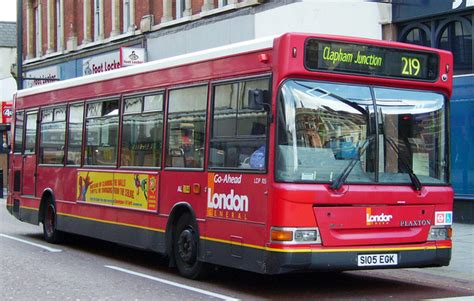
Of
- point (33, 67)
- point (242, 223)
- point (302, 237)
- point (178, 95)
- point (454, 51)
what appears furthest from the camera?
point (33, 67)

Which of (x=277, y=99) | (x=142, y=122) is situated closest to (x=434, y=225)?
(x=277, y=99)

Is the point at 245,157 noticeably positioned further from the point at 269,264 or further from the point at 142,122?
the point at 142,122

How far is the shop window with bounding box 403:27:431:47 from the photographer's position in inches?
731

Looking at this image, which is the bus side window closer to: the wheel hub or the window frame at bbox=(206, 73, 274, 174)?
the wheel hub

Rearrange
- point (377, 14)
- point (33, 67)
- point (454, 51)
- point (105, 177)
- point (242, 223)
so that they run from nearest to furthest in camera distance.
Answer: point (242, 223) → point (105, 177) → point (454, 51) → point (377, 14) → point (33, 67)

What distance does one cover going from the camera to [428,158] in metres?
9.82

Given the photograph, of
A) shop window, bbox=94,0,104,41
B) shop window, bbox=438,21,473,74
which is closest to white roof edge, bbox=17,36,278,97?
shop window, bbox=438,21,473,74

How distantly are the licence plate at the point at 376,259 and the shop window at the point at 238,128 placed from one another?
1552 mm

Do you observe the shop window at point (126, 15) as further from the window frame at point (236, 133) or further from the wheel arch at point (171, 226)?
the window frame at point (236, 133)

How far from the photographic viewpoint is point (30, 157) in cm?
1628

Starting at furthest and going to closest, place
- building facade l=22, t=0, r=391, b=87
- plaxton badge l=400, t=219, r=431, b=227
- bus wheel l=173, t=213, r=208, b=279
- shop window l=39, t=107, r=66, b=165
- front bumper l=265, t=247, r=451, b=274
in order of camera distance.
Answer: building facade l=22, t=0, r=391, b=87, shop window l=39, t=107, r=66, b=165, bus wheel l=173, t=213, r=208, b=279, plaxton badge l=400, t=219, r=431, b=227, front bumper l=265, t=247, r=451, b=274

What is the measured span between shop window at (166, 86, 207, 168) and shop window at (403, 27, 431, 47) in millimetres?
9229

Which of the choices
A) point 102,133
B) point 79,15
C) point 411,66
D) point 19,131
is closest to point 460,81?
point 411,66

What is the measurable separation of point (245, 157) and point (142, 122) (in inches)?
115
